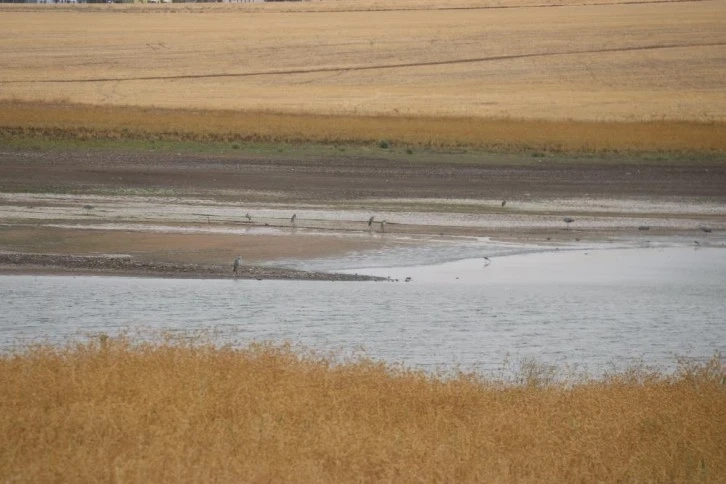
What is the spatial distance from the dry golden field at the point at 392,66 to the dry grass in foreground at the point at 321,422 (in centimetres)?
3555

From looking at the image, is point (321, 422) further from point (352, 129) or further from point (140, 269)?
point (352, 129)

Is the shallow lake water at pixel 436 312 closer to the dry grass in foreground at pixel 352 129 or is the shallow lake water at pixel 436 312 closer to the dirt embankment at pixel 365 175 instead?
the dirt embankment at pixel 365 175

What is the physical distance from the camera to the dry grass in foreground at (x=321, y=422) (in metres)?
8.43

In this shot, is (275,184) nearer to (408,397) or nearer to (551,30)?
(408,397)

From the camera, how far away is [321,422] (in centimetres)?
960

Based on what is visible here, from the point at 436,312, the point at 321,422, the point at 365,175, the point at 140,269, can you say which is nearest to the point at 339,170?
the point at 365,175

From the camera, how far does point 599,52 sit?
79.2 metres

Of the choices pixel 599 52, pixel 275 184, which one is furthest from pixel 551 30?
pixel 275 184

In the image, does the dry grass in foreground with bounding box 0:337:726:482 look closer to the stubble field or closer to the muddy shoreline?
the stubble field

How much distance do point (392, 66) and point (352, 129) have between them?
25.6m

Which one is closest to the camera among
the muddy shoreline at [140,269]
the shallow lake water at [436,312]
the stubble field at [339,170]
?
the stubble field at [339,170]

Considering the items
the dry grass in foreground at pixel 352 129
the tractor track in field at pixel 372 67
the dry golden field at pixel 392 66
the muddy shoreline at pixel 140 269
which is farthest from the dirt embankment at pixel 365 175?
the tractor track in field at pixel 372 67

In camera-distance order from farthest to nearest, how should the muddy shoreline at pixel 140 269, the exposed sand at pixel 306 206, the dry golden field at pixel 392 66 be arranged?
1. the dry golden field at pixel 392 66
2. the exposed sand at pixel 306 206
3. the muddy shoreline at pixel 140 269

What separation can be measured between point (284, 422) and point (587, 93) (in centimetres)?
5940
